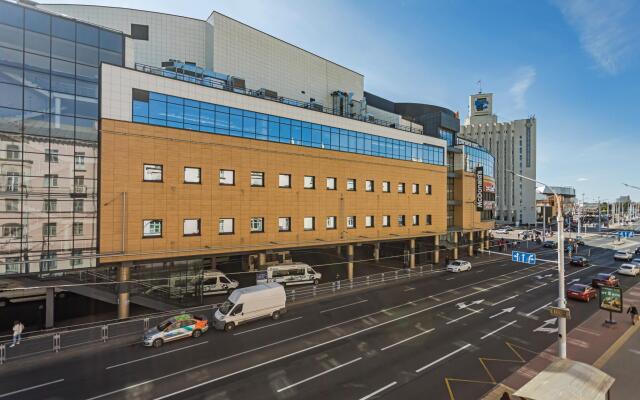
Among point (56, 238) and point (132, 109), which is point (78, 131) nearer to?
point (132, 109)

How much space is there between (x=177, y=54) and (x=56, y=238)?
75.8ft

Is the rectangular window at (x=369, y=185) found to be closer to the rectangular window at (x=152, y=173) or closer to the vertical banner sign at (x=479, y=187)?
the rectangular window at (x=152, y=173)

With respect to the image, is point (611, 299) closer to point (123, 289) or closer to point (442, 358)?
point (442, 358)

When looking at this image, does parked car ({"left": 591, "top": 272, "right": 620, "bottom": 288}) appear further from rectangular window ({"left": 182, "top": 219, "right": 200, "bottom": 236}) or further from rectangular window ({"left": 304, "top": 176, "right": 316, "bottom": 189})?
rectangular window ({"left": 182, "top": 219, "right": 200, "bottom": 236})

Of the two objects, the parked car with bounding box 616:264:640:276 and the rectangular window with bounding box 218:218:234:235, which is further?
the parked car with bounding box 616:264:640:276

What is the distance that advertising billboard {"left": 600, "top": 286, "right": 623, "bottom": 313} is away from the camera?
2144 cm

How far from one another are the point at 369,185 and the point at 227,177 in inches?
727

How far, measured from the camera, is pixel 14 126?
20844 millimetres

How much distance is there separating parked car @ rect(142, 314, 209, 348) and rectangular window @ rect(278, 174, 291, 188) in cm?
1477

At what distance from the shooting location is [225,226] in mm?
28203

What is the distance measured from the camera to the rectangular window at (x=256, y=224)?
97.7 ft

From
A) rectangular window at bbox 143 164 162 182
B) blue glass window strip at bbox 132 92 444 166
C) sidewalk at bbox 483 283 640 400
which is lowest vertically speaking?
sidewalk at bbox 483 283 640 400

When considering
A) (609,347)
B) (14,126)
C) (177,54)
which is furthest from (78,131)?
(609,347)

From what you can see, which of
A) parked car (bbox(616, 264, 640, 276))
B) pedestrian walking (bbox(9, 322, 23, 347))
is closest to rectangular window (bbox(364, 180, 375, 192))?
pedestrian walking (bbox(9, 322, 23, 347))
